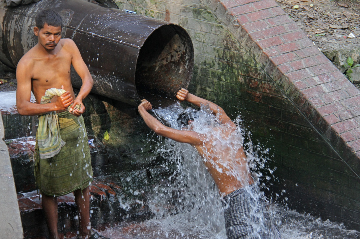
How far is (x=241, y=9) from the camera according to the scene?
5277 mm

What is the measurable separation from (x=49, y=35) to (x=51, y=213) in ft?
5.02

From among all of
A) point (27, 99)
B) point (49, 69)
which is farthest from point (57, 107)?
point (49, 69)

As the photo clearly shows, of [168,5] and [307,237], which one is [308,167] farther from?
[168,5]

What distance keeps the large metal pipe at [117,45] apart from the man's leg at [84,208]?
3.39 feet

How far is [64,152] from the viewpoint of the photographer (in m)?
3.71

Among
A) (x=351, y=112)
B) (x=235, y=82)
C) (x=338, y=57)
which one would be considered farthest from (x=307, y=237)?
(x=338, y=57)

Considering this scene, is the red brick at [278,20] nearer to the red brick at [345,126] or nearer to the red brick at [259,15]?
the red brick at [259,15]

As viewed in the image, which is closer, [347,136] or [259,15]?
[347,136]

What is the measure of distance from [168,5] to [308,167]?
276cm

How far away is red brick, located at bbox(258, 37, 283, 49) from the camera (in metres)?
5.03

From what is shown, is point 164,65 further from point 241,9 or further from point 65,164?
point 65,164

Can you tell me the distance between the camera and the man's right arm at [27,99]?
11.1ft

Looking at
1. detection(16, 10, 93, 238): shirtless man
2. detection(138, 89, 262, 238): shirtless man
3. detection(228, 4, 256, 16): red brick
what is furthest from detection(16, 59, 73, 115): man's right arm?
detection(228, 4, 256, 16): red brick

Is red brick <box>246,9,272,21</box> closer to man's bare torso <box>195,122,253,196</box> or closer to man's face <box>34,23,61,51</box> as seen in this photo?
man's bare torso <box>195,122,253,196</box>
